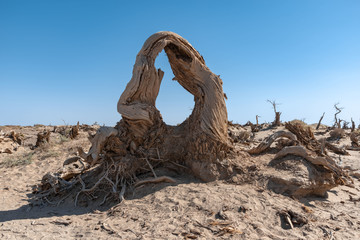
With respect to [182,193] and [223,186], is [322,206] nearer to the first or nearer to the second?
[223,186]

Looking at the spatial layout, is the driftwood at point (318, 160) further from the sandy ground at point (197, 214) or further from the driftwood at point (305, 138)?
the driftwood at point (305, 138)

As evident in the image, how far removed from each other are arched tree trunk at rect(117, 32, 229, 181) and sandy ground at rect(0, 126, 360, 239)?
529mm

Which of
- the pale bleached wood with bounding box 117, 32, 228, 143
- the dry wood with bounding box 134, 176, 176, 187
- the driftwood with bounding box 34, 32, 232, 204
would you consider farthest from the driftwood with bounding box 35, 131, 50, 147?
the dry wood with bounding box 134, 176, 176, 187

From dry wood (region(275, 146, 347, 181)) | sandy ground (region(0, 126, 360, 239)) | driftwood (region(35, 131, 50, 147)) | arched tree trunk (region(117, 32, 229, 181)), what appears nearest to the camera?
sandy ground (region(0, 126, 360, 239))

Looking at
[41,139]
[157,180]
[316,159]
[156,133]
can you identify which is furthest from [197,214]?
[41,139]

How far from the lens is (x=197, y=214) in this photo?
4.05 meters

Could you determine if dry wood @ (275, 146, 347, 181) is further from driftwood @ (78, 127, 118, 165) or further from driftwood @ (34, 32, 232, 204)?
driftwood @ (78, 127, 118, 165)

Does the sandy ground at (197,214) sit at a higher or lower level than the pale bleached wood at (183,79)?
lower

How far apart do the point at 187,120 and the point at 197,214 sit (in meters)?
2.31

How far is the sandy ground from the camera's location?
3.70 metres

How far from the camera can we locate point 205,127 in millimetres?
5227

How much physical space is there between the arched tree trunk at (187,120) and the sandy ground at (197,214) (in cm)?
53

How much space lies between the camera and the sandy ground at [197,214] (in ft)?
12.1

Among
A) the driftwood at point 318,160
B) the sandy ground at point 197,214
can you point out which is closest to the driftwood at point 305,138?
the driftwood at point 318,160
